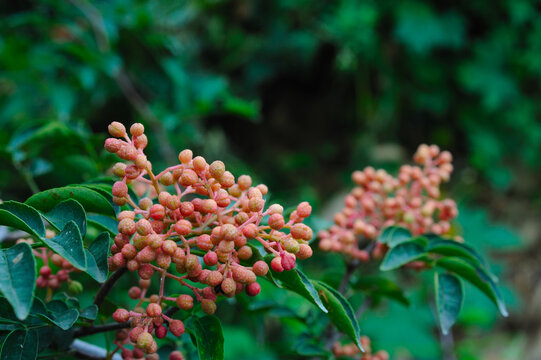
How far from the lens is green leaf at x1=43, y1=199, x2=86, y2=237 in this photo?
57cm

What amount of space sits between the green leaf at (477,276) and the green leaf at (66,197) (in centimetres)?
51

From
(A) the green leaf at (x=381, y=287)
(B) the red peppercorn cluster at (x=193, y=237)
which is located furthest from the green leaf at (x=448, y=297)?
(B) the red peppercorn cluster at (x=193, y=237)

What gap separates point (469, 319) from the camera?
6.52 ft

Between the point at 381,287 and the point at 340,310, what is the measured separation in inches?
13.5

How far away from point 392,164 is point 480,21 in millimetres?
928

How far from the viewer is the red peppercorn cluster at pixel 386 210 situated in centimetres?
89

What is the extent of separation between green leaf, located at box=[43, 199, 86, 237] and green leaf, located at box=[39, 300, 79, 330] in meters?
0.09

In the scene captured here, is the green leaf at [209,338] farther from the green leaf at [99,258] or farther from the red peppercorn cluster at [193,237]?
the green leaf at [99,258]

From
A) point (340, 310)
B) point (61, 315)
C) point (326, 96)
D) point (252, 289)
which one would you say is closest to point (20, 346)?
point (61, 315)

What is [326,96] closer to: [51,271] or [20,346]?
[51,271]

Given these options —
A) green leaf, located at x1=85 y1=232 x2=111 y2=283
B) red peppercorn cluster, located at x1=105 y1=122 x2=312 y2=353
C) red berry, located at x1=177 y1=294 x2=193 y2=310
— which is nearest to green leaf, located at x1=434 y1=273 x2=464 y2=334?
red peppercorn cluster, located at x1=105 y1=122 x2=312 y2=353

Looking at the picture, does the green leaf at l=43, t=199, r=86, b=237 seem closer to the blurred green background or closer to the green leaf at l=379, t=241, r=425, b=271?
the green leaf at l=379, t=241, r=425, b=271

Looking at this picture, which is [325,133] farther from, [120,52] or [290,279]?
[290,279]

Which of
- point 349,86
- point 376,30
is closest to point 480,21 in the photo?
point 376,30
